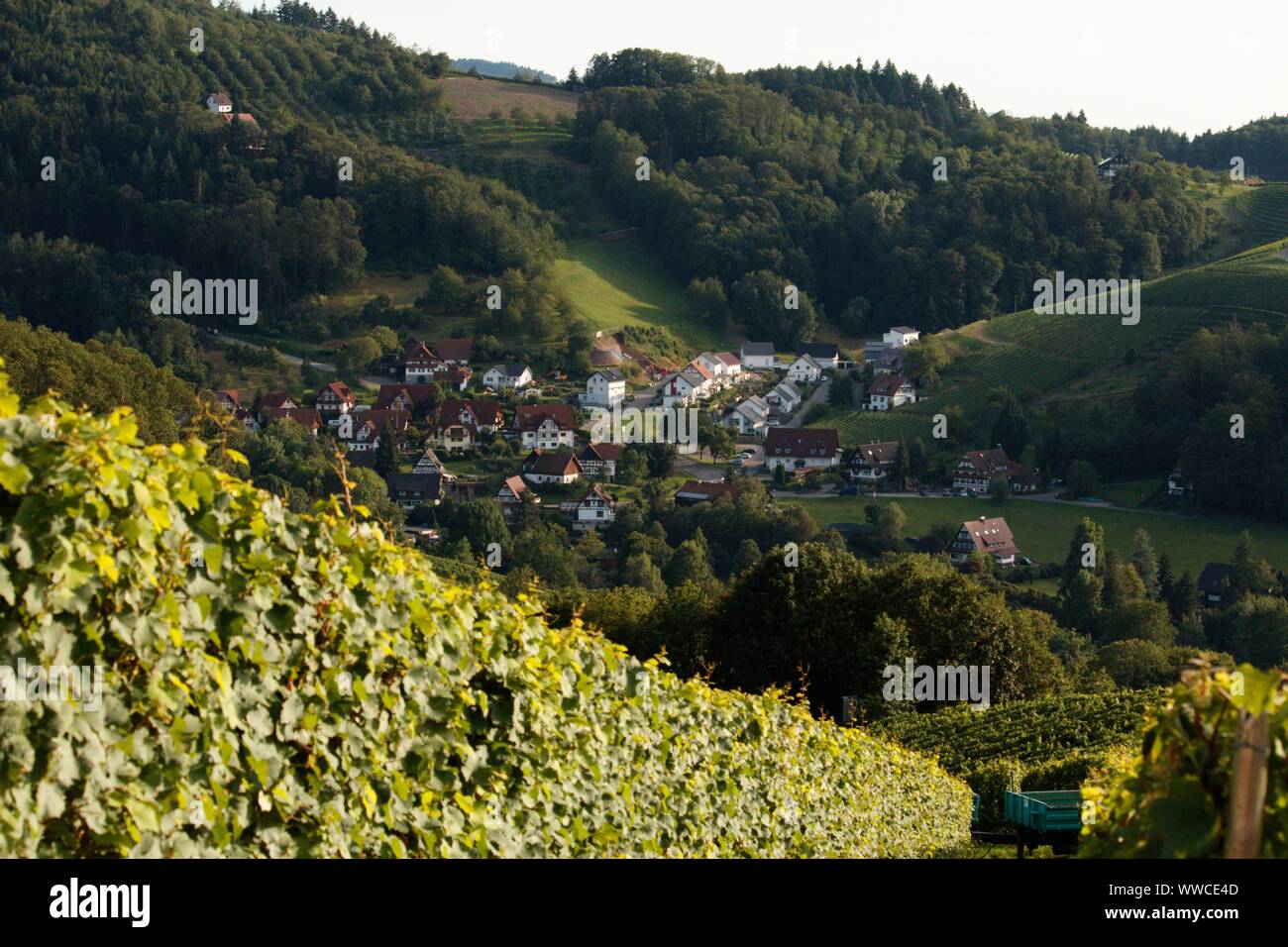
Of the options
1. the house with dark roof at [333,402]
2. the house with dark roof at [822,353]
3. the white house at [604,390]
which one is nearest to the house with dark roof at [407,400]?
the house with dark roof at [333,402]

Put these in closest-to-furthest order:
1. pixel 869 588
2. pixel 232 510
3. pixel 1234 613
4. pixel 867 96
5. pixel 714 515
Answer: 1. pixel 232 510
2. pixel 869 588
3. pixel 1234 613
4. pixel 714 515
5. pixel 867 96

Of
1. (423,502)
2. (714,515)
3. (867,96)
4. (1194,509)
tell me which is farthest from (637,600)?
(867,96)

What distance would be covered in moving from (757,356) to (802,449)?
2525 cm

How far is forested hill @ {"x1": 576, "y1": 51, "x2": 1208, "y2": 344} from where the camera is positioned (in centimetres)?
11438

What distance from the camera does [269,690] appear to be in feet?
15.0

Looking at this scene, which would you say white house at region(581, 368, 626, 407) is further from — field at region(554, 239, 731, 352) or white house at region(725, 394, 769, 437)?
field at region(554, 239, 731, 352)

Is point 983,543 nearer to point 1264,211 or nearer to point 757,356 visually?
point 757,356

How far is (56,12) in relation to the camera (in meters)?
129

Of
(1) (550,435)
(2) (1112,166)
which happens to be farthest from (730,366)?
(2) (1112,166)

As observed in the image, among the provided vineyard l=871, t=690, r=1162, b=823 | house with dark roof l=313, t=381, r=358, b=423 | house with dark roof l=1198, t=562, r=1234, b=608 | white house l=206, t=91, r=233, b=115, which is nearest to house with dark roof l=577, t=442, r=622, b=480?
house with dark roof l=313, t=381, r=358, b=423

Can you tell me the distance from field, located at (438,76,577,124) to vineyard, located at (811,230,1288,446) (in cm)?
5903

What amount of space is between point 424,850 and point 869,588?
29.2 m

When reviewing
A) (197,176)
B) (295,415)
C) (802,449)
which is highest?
(197,176)

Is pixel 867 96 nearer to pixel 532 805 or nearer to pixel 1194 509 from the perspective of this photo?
pixel 1194 509
